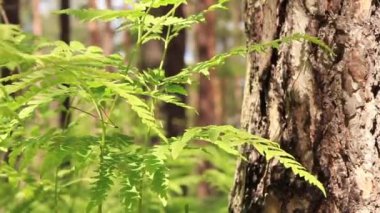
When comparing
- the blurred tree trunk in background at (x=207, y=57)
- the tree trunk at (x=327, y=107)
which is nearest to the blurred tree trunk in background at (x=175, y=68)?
the tree trunk at (x=327, y=107)

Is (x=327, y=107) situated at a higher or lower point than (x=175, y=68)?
higher

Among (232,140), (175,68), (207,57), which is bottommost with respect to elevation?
(207,57)

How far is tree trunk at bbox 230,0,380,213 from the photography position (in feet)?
6.53

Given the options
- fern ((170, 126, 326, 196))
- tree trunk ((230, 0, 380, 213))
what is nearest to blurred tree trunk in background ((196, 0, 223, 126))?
tree trunk ((230, 0, 380, 213))

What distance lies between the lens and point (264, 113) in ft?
7.20

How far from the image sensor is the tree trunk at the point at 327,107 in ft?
6.53

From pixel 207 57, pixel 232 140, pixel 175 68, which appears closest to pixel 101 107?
pixel 232 140

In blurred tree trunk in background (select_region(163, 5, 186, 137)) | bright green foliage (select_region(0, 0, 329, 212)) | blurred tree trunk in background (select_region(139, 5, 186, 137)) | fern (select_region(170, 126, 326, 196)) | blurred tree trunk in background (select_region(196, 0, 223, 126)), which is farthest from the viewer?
blurred tree trunk in background (select_region(196, 0, 223, 126))

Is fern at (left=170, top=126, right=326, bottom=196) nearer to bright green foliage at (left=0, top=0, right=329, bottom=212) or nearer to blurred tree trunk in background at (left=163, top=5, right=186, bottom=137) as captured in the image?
bright green foliage at (left=0, top=0, right=329, bottom=212)

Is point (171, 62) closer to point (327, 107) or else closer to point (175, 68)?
point (175, 68)

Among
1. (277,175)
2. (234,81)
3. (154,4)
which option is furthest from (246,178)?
(234,81)

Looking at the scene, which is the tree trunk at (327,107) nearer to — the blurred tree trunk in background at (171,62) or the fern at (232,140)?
the fern at (232,140)

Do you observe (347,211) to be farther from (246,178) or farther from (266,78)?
(266,78)

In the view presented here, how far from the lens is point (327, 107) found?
2025 millimetres
